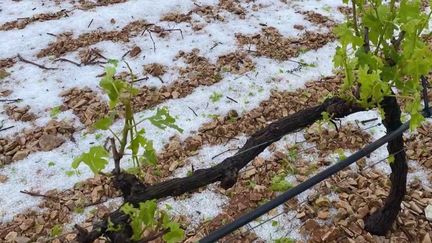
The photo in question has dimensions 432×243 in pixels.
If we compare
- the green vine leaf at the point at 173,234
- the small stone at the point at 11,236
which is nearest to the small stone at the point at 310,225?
the green vine leaf at the point at 173,234

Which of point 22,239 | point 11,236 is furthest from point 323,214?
point 11,236

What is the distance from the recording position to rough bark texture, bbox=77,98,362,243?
77.9 inches

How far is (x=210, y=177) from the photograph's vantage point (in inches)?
92.4

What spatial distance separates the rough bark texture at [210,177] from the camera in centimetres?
198

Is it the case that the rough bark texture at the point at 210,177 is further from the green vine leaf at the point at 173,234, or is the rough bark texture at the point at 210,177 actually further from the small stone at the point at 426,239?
the small stone at the point at 426,239

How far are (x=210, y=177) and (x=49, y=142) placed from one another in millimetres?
2974

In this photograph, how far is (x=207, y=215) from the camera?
3947 millimetres

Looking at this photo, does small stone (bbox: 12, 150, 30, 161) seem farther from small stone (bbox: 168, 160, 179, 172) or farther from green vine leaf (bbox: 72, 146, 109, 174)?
green vine leaf (bbox: 72, 146, 109, 174)

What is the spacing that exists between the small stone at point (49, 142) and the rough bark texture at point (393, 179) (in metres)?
3.21

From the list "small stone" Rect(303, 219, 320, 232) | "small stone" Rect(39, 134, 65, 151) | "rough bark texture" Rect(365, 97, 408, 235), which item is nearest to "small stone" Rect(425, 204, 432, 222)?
"rough bark texture" Rect(365, 97, 408, 235)

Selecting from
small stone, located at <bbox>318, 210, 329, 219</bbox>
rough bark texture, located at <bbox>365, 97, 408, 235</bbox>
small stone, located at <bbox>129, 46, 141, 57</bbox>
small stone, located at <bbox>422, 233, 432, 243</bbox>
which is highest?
rough bark texture, located at <bbox>365, 97, 408, 235</bbox>

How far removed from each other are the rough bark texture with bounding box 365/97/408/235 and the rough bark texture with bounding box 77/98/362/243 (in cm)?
38

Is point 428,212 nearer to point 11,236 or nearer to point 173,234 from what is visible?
point 173,234

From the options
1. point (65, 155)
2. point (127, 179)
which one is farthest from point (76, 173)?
point (127, 179)
